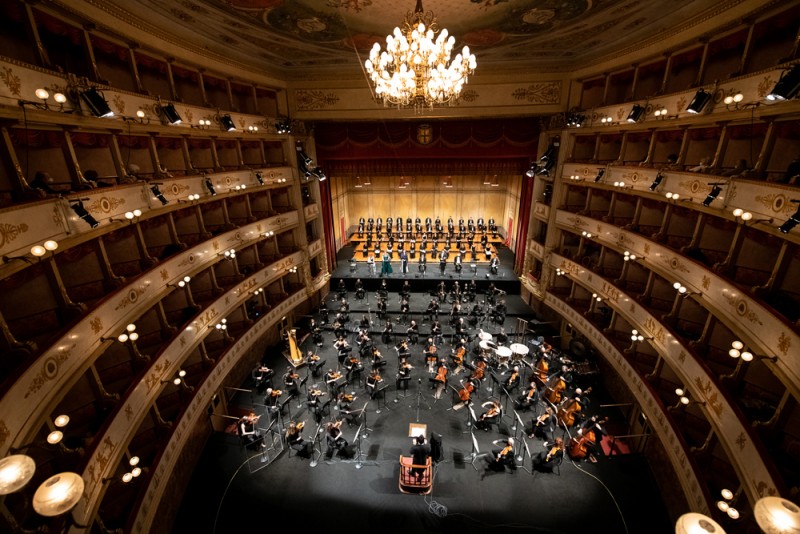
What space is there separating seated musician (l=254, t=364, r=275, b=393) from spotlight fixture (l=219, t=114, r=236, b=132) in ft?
25.3

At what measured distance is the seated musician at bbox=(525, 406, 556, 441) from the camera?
390 inches

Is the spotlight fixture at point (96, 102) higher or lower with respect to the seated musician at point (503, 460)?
higher

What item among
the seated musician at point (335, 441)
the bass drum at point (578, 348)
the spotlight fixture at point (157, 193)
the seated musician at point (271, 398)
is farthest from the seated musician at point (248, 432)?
the bass drum at point (578, 348)

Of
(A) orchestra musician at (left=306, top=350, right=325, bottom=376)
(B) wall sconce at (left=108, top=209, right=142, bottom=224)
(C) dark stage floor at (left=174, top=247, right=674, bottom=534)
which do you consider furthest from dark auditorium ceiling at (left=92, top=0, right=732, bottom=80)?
(C) dark stage floor at (left=174, top=247, right=674, bottom=534)

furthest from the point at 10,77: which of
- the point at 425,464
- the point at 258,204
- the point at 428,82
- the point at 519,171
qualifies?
the point at 519,171

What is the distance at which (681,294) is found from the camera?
8461 millimetres

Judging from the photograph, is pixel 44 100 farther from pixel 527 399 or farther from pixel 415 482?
pixel 527 399

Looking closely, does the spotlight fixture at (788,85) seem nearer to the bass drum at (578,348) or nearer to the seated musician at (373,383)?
the bass drum at (578,348)

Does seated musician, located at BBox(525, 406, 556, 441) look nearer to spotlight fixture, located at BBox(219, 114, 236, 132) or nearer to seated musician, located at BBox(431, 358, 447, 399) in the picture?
seated musician, located at BBox(431, 358, 447, 399)

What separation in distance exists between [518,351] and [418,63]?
8689mm

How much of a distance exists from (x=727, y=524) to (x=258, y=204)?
15838 mm

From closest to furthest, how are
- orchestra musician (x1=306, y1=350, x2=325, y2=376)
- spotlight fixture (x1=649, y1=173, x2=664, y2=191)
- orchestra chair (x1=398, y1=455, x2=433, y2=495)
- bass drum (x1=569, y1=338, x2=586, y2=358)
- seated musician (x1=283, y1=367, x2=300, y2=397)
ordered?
orchestra chair (x1=398, y1=455, x2=433, y2=495) < spotlight fixture (x1=649, y1=173, x2=664, y2=191) < seated musician (x1=283, y1=367, x2=300, y2=397) < orchestra musician (x1=306, y1=350, x2=325, y2=376) < bass drum (x1=569, y1=338, x2=586, y2=358)

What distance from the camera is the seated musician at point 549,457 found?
8859mm

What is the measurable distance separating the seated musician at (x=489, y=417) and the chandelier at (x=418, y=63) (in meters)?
8.08
